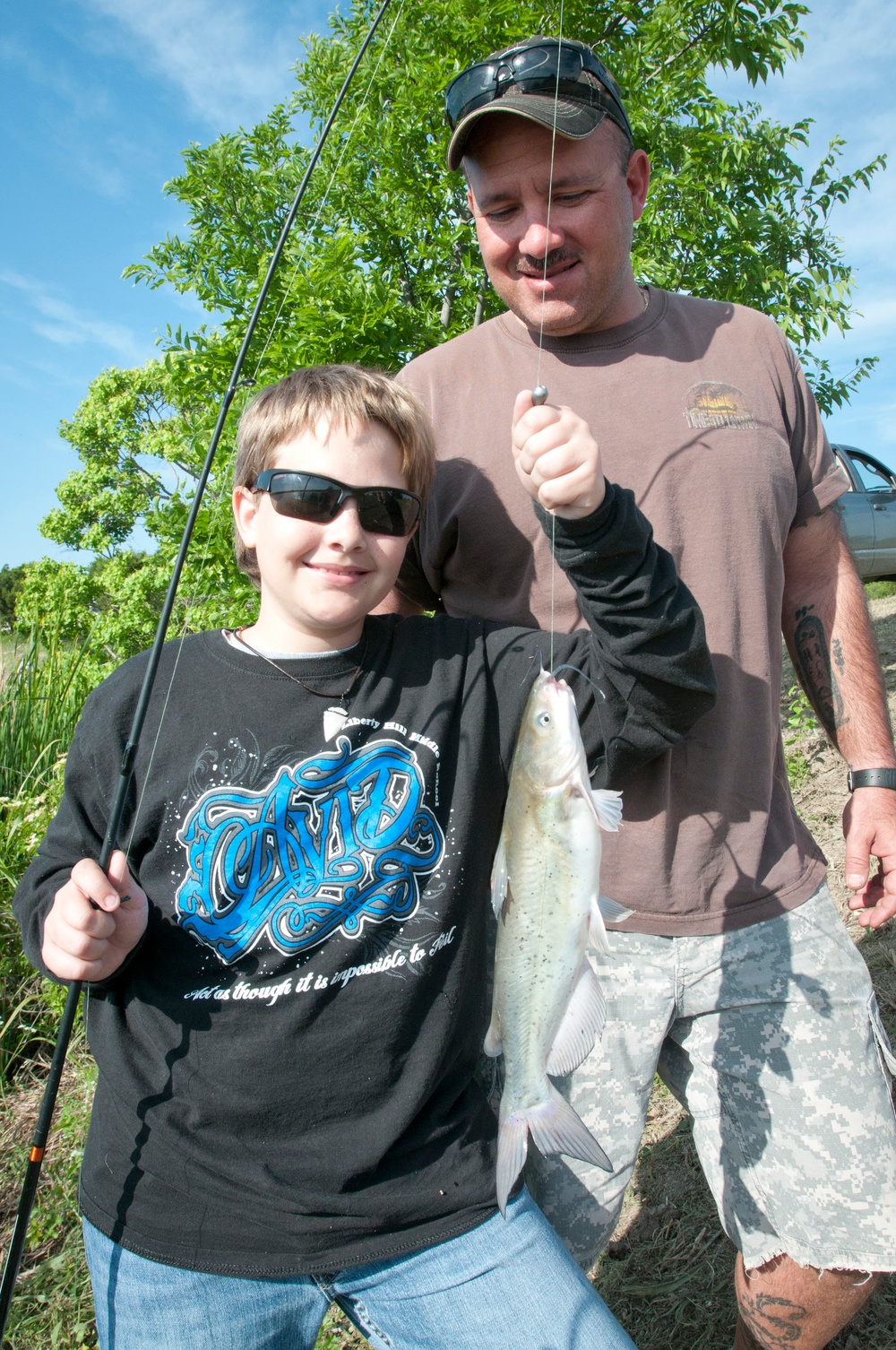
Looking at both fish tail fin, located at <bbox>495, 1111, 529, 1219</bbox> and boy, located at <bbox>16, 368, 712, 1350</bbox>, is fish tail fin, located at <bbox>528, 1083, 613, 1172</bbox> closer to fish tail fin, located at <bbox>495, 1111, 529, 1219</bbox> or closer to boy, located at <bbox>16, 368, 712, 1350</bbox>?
fish tail fin, located at <bbox>495, 1111, 529, 1219</bbox>

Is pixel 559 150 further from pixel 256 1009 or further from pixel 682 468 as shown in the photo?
pixel 256 1009

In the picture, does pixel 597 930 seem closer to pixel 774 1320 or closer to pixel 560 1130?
pixel 560 1130

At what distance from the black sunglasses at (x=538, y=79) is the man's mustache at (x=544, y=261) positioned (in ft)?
1.11

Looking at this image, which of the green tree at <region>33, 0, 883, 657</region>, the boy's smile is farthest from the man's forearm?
the green tree at <region>33, 0, 883, 657</region>

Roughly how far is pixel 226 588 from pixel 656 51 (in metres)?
4.66

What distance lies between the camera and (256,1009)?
1712 mm

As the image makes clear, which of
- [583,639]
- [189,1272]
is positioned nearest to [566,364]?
[583,639]

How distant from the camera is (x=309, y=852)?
181 centimetres

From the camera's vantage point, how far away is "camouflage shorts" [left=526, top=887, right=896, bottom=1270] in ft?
6.77

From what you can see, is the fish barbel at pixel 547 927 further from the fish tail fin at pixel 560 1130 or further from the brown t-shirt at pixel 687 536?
the brown t-shirt at pixel 687 536

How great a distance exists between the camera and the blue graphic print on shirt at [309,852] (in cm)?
175

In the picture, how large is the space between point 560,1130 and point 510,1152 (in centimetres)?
10

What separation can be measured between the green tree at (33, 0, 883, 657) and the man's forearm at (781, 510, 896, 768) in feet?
10.3

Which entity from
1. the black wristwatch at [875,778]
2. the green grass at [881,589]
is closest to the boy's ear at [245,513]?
the black wristwatch at [875,778]
